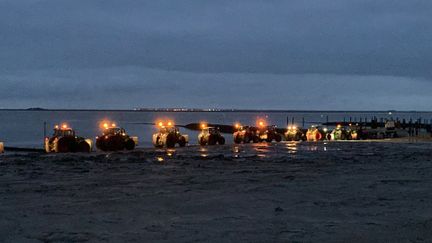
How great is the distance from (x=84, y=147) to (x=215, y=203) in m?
25.4

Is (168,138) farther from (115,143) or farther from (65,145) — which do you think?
(65,145)

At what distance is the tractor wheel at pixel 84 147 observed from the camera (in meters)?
39.5

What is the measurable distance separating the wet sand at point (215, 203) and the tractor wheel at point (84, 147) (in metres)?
11.4

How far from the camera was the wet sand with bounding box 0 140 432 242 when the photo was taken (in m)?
12.0

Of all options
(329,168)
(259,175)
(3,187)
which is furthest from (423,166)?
(3,187)

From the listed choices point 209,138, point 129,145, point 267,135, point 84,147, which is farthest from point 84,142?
point 267,135

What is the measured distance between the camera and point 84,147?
39781 millimetres

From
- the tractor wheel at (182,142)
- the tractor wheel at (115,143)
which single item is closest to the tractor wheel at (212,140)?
the tractor wheel at (182,142)

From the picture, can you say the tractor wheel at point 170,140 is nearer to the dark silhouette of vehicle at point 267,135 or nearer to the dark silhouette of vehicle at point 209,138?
the dark silhouette of vehicle at point 209,138

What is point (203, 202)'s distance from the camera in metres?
16.0

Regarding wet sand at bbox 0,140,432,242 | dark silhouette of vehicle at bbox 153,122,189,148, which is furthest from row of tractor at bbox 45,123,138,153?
wet sand at bbox 0,140,432,242

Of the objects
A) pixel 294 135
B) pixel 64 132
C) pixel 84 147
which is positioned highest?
pixel 64 132

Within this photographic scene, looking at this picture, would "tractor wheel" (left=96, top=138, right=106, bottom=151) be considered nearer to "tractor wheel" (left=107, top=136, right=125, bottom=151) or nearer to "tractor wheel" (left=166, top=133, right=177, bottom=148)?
"tractor wheel" (left=107, top=136, right=125, bottom=151)

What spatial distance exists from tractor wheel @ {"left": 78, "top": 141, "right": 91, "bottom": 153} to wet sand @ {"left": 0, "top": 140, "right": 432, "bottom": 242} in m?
11.4
